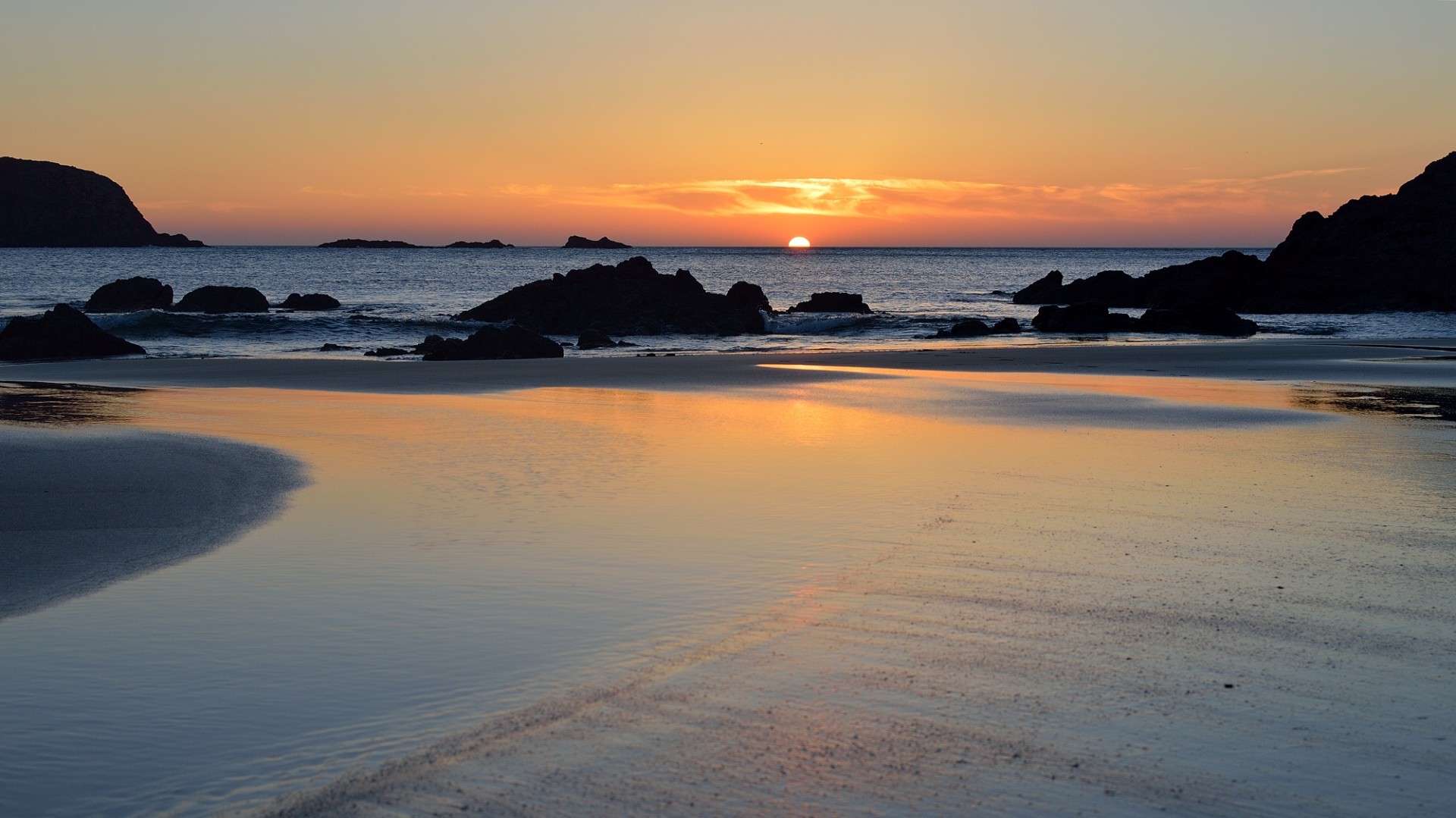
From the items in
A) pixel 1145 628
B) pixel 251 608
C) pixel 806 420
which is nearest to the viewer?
pixel 1145 628

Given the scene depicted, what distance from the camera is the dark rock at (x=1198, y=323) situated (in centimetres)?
3672

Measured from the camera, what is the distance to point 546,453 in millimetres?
10461

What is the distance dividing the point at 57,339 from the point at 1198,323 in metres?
32.7

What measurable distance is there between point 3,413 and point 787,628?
12.0 m

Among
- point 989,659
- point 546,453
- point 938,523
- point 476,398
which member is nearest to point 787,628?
point 989,659

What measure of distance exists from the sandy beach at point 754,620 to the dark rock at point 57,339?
14.8 m

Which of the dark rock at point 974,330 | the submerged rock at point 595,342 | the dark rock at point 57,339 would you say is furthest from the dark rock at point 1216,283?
the dark rock at point 57,339

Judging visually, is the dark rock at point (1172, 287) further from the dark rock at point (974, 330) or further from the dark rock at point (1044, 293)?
the dark rock at point (974, 330)

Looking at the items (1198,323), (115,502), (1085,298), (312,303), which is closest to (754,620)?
(115,502)

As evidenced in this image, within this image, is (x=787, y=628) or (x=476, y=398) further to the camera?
(x=476, y=398)

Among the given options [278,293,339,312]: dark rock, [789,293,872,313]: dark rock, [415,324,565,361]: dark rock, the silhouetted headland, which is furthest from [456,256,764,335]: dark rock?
the silhouetted headland

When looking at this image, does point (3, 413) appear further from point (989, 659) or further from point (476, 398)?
point (989, 659)

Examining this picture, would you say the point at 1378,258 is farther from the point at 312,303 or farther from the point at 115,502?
the point at 115,502

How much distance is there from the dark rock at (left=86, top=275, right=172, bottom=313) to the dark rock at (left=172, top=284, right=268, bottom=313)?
1272 millimetres
